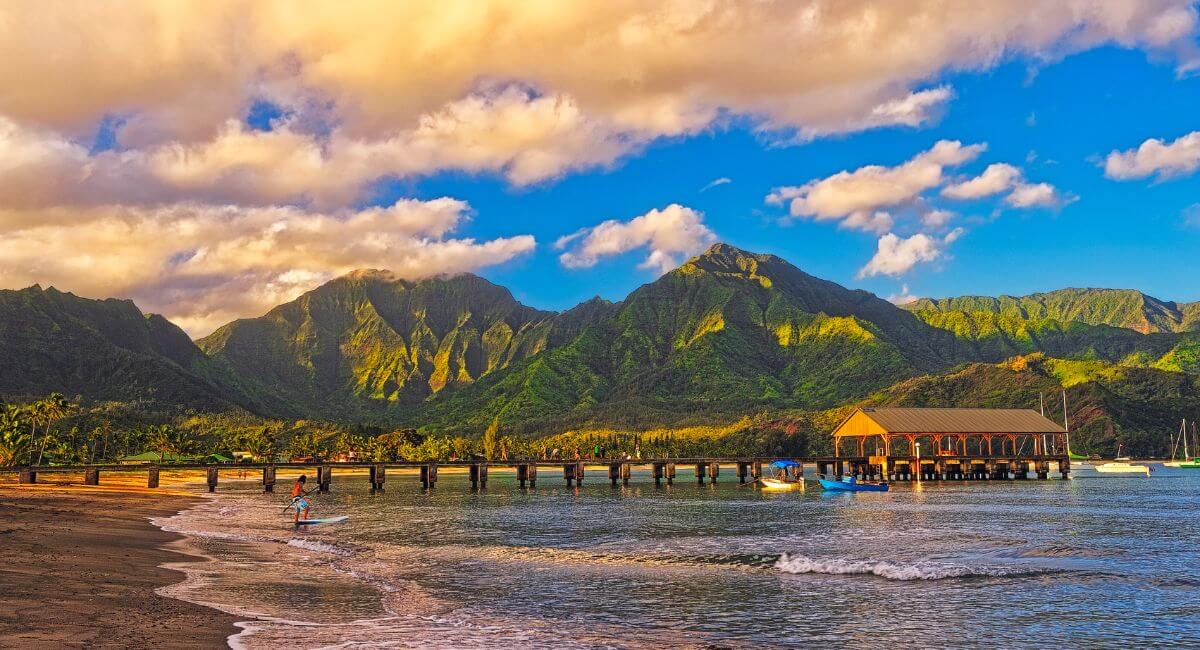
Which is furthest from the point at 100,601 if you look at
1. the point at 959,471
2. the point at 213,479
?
the point at 959,471

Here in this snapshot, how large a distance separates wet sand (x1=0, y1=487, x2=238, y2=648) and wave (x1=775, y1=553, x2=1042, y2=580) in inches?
988

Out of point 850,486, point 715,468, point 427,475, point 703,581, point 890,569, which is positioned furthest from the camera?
point 715,468

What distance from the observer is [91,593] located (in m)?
25.1

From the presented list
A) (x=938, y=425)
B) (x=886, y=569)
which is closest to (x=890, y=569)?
(x=886, y=569)

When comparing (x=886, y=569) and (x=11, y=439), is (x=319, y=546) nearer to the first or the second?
(x=886, y=569)

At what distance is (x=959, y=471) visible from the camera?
183 m

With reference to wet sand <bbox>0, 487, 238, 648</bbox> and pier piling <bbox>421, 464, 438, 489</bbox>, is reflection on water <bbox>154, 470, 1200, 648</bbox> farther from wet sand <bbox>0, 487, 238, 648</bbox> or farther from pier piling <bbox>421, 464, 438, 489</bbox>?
pier piling <bbox>421, 464, 438, 489</bbox>

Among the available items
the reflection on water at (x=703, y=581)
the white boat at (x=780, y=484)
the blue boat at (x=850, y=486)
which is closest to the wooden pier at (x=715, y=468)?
the white boat at (x=780, y=484)

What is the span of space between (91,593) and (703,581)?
71.9 feet

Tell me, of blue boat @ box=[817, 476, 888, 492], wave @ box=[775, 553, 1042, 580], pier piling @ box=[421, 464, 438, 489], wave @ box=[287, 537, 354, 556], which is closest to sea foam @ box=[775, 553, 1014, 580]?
wave @ box=[775, 553, 1042, 580]

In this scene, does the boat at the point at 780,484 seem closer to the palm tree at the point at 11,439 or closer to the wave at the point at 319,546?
the wave at the point at 319,546

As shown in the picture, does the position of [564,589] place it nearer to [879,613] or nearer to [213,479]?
[879,613]

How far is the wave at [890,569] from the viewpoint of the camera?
119 ft

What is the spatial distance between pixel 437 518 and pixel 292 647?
57.1 meters
